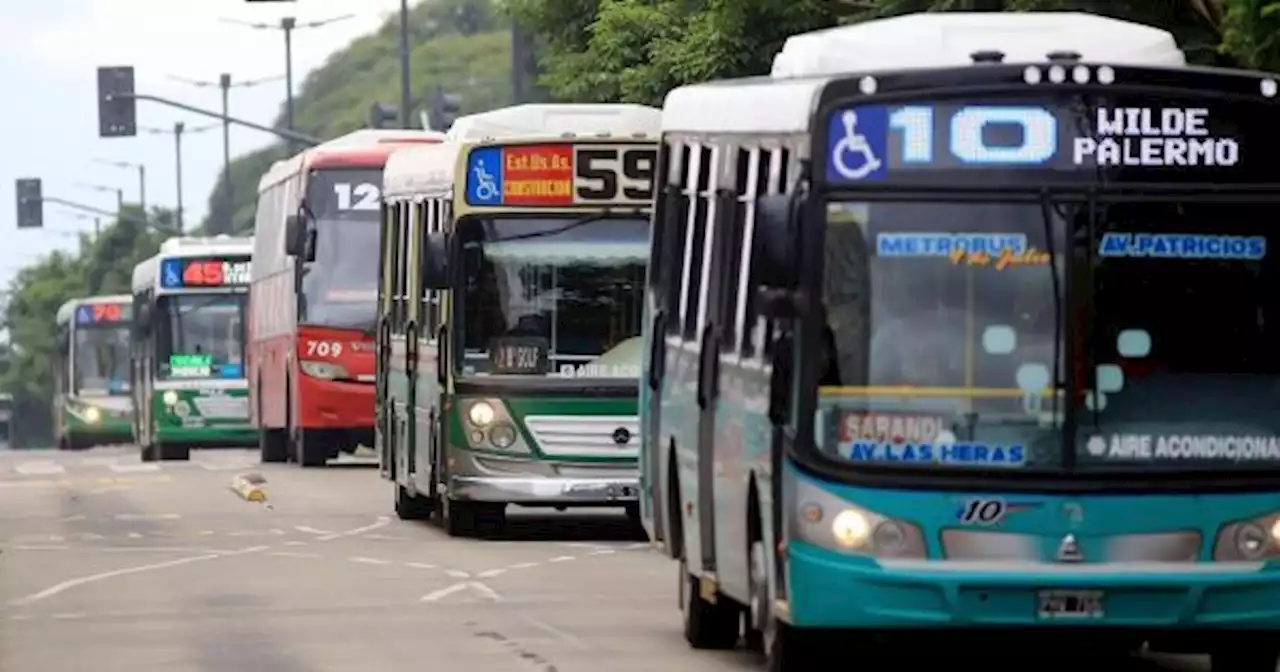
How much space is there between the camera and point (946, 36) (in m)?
15.7

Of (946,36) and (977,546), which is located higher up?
(946,36)

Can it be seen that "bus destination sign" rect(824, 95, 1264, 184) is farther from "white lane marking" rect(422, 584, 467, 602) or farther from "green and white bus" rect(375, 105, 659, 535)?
"green and white bus" rect(375, 105, 659, 535)

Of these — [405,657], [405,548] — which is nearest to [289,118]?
[405,548]

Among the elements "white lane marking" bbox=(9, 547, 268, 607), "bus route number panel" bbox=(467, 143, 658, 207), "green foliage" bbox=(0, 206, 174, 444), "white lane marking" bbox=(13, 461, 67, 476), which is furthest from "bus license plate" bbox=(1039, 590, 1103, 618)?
"green foliage" bbox=(0, 206, 174, 444)

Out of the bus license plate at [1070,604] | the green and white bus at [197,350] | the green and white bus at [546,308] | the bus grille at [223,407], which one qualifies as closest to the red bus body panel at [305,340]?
the bus grille at [223,407]

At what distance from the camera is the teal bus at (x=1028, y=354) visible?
14.2 m

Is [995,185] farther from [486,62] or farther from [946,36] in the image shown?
[486,62]

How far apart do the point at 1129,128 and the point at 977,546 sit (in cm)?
168

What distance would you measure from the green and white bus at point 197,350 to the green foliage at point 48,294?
304 ft

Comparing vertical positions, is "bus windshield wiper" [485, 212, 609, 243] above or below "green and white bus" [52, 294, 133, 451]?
above

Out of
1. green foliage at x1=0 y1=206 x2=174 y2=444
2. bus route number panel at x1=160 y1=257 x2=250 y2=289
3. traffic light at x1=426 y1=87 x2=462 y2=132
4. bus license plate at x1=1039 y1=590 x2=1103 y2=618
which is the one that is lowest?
green foliage at x1=0 y1=206 x2=174 y2=444

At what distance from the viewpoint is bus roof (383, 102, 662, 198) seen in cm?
2609

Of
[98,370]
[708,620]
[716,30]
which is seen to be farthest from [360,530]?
[98,370]

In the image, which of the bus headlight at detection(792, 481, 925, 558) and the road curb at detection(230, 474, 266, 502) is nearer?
the bus headlight at detection(792, 481, 925, 558)
